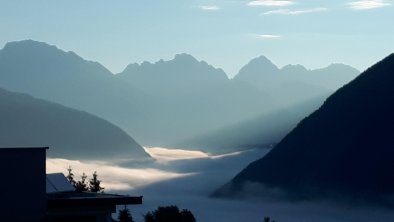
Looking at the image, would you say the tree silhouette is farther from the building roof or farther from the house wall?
Result: the house wall

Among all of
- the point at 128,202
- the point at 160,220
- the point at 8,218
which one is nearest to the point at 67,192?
the point at 128,202

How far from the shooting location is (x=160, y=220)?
77.5 m

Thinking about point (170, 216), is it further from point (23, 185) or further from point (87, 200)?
point (23, 185)

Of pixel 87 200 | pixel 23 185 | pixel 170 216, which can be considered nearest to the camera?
pixel 23 185

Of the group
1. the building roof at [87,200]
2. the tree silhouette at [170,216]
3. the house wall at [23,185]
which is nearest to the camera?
the house wall at [23,185]

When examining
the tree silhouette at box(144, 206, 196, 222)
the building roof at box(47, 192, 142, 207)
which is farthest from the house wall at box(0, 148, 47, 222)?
the tree silhouette at box(144, 206, 196, 222)

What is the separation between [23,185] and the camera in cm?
2370

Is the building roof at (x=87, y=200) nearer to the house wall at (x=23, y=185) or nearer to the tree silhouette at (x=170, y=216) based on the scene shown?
the house wall at (x=23, y=185)

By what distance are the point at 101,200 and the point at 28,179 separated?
2.85m

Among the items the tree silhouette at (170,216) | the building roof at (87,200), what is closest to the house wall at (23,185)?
the building roof at (87,200)

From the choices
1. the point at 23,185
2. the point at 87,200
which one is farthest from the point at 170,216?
the point at 23,185

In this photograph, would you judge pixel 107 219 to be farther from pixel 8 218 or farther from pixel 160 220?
pixel 160 220

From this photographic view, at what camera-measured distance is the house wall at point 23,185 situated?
77.0 ft

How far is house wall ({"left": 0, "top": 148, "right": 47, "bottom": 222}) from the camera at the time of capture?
23484 millimetres
